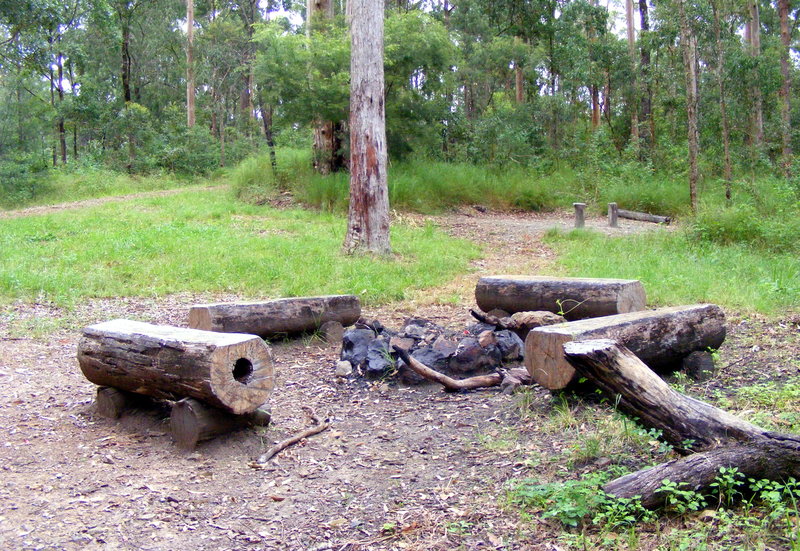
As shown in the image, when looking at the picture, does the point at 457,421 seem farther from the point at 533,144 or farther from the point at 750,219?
the point at 533,144

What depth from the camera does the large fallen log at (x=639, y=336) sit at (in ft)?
16.1

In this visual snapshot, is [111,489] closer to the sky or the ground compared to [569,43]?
closer to the ground

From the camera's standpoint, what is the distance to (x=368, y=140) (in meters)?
11.8

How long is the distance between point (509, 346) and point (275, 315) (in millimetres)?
2325

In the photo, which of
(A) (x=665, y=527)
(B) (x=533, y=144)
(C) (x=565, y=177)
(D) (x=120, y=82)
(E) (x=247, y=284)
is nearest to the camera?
(A) (x=665, y=527)

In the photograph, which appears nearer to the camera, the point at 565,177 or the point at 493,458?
the point at 493,458

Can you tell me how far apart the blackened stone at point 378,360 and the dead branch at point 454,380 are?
28cm

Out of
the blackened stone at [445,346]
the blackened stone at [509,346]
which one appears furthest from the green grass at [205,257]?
the blackened stone at [509,346]

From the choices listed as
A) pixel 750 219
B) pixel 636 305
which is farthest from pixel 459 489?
pixel 750 219

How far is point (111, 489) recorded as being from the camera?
13.5 feet

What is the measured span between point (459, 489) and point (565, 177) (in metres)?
19.4

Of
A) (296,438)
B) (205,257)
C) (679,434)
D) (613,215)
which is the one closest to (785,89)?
(613,215)

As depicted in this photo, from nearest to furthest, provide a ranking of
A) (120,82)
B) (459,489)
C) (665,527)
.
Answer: (665,527) → (459,489) → (120,82)

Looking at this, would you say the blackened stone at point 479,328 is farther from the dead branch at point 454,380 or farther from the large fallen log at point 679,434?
the large fallen log at point 679,434
